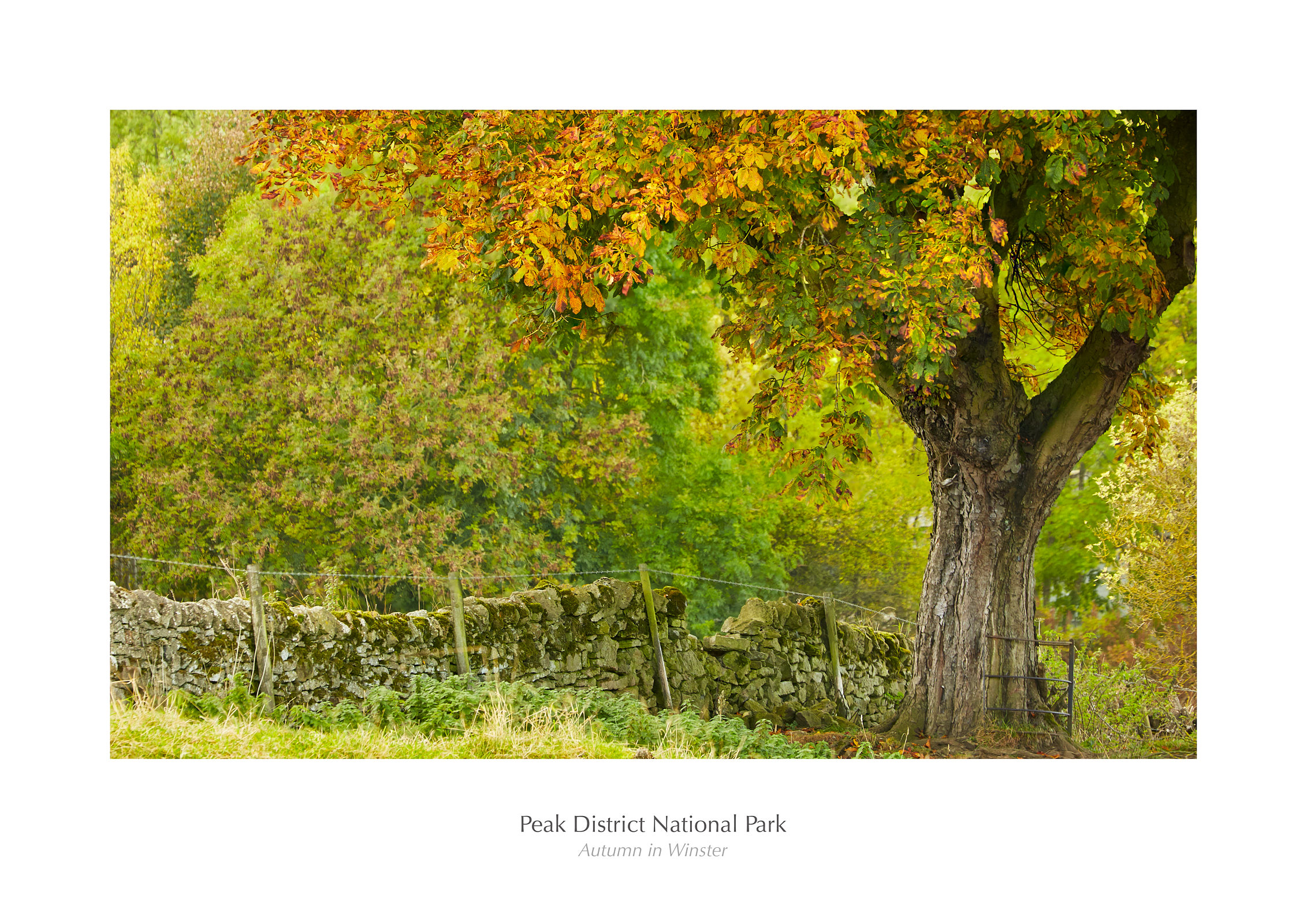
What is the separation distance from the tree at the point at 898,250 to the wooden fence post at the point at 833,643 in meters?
2.46

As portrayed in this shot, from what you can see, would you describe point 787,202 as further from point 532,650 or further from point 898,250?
point 532,650

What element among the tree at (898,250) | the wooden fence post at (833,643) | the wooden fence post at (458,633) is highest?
the tree at (898,250)

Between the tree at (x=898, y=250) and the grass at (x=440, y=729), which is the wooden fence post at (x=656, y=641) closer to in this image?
the grass at (x=440, y=729)

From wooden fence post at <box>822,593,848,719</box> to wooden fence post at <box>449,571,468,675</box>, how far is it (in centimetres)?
429

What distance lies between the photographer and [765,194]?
6258 mm

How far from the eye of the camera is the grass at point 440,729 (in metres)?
5.71

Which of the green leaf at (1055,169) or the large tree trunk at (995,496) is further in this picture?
the large tree trunk at (995,496)

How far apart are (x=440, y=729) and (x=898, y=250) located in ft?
13.6

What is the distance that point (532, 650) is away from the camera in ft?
26.6

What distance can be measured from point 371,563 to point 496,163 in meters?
7.90

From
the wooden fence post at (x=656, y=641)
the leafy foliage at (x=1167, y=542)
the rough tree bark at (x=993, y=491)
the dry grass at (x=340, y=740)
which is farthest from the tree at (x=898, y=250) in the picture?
the leafy foliage at (x=1167, y=542)

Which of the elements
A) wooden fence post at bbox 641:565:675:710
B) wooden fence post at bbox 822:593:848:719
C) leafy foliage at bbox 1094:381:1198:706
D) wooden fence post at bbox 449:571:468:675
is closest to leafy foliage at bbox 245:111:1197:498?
wooden fence post at bbox 641:565:675:710

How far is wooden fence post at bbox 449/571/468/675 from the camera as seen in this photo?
25.3 ft

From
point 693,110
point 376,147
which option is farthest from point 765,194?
point 376,147
